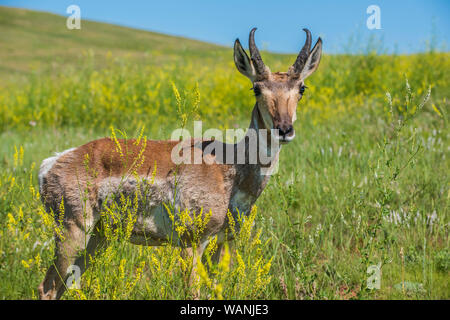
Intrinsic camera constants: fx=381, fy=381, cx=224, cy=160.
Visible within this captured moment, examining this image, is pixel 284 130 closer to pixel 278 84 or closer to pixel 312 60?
pixel 278 84

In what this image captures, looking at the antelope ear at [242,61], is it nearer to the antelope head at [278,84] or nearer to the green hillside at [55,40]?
the antelope head at [278,84]

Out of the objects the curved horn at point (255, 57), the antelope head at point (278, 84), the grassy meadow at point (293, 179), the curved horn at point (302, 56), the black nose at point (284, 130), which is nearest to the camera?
the grassy meadow at point (293, 179)

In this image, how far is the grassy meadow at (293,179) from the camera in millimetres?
3064

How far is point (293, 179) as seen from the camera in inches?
171

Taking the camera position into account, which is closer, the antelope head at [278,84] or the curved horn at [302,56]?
the antelope head at [278,84]

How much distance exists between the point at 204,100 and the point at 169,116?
1870mm

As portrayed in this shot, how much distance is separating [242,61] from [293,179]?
56.4 inches

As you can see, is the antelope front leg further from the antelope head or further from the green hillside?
the green hillside

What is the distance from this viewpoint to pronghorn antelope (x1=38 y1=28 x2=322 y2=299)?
3.66 m

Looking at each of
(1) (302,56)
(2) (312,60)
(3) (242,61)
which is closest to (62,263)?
(3) (242,61)

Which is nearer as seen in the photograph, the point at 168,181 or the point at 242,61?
the point at 168,181

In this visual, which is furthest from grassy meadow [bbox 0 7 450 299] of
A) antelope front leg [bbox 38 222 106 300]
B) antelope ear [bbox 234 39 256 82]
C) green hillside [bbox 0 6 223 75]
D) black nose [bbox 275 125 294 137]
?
Answer: green hillside [bbox 0 6 223 75]

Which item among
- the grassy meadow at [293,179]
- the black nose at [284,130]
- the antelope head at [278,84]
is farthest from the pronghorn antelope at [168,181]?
the grassy meadow at [293,179]
